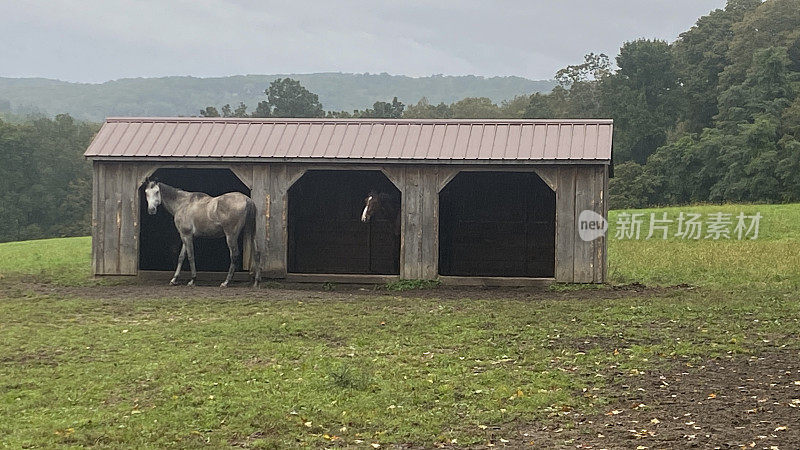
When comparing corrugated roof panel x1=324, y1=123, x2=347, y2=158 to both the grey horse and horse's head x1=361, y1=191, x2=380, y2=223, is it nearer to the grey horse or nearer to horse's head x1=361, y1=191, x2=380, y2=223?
horse's head x1=361, y1=191, x2=380, y2=223

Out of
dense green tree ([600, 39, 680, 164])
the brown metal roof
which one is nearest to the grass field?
the brown metal roof

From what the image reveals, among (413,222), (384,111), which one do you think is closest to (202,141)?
(413,222)

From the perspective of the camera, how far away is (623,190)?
5444 centimetres

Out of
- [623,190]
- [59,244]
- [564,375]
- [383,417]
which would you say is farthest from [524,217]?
[623,190]

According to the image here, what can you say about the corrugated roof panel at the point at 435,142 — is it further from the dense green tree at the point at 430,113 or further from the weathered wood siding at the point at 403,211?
the dense green tree at the point at 430,113

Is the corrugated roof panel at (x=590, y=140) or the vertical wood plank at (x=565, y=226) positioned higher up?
the corrugated roof panel at (x=590, y=140)

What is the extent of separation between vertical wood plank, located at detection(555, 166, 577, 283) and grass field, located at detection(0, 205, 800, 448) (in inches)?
20.7

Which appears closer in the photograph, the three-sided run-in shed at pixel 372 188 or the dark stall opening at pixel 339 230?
the three-sided run-in shed at pixel 372 188

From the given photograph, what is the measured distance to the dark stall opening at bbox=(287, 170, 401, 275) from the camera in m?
21.3

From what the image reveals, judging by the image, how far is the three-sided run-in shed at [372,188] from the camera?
18047mm

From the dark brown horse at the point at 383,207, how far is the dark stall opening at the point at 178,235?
3.43m

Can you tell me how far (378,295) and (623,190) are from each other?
39701 mm

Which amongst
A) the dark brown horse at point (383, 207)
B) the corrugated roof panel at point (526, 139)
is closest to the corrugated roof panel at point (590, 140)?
the corrugated roof panel at point (526, 139)

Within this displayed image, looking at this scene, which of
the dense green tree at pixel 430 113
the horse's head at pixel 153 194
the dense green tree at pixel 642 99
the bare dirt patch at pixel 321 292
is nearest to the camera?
the bare dirt patch at pixel 321 292
